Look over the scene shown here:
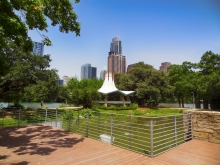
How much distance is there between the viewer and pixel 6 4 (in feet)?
14.7

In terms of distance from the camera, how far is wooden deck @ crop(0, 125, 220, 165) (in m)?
4.70

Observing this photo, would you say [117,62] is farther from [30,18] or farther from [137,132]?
[30,18]

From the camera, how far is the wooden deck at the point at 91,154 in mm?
4703

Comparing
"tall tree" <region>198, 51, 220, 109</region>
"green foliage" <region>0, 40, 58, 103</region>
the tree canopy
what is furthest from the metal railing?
"tall tree" <region>198, 51, 220, 109</region>

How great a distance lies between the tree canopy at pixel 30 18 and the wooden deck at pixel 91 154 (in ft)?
11.2

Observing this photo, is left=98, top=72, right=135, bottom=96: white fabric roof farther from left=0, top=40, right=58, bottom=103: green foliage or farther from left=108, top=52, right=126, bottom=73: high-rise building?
left=108, top=52, right=126, bottom=73: high-rise building

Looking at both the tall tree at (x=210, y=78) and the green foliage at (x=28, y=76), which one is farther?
the tall tree at (x=210, y=78)

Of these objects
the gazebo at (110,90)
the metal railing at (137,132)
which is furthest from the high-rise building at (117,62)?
the metal railing at (137,132)

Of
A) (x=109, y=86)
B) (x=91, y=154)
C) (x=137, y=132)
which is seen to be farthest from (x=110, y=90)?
(x=91, y=154)

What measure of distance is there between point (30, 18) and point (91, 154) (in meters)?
4.90

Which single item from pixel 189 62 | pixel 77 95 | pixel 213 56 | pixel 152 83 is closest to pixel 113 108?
pixel 77 95

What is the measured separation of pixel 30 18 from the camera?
5523 millimetres

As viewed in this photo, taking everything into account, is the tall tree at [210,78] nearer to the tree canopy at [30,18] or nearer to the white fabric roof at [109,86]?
the white fabric roof at [109,86]

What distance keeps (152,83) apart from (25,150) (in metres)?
37.0
